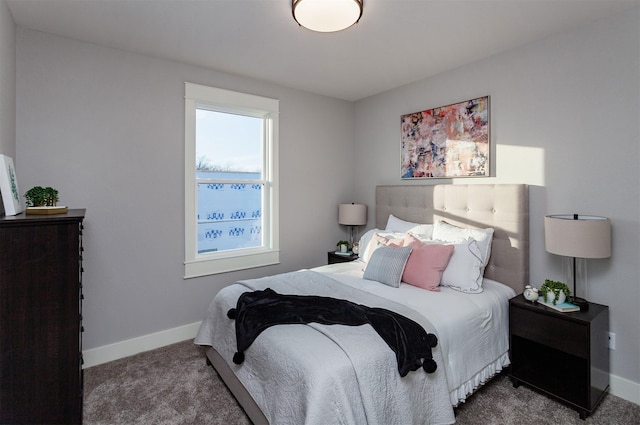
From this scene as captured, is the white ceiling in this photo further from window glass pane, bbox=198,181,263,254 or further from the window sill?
the window sill

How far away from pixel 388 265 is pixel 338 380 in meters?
1.29

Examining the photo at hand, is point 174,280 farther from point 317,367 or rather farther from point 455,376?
point 455,376

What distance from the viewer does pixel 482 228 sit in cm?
292

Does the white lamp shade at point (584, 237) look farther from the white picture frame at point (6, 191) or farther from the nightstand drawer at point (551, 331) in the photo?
the white picture frame at point (6, 191)

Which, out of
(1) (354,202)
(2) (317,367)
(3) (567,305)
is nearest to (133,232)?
(2) (317,367)

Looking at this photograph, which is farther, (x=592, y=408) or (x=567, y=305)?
(x=567, y=305)

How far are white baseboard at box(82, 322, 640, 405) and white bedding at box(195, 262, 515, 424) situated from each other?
28.8 inches

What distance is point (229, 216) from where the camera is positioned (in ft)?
11.7

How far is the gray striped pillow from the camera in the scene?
103 inches

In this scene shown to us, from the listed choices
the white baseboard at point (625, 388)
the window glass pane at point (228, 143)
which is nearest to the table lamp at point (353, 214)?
the window glass pane at point (228, 143)

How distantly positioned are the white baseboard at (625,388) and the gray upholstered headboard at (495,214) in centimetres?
79

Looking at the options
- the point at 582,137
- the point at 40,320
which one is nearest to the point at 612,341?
the point at 582,137

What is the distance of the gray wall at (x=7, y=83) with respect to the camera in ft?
6.61

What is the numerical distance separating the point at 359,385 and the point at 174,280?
88.5 inches
